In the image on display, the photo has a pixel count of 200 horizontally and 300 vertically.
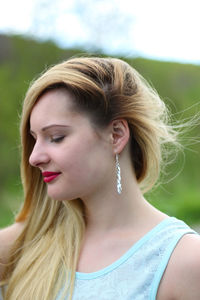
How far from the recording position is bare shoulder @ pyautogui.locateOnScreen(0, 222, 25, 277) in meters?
2.04

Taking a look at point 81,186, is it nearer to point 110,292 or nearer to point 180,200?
point 110,292

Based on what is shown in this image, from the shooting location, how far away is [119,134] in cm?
185

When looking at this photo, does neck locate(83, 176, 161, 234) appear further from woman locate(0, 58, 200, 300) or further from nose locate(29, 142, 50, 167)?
nose locate(29, 142, 50, 167)

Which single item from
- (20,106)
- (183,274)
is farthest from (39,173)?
(20,106)

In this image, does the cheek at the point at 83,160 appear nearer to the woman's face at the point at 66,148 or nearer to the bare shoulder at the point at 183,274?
the woman's face at the point at 66,148

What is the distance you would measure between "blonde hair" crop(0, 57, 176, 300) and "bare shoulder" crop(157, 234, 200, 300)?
356mm

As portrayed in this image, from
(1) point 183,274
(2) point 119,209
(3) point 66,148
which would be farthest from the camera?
(2) point 119,209

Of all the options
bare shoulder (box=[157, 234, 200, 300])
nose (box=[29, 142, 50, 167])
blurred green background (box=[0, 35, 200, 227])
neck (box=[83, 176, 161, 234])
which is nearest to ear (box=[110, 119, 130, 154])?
neck (box=[83, 176, 161, 234])

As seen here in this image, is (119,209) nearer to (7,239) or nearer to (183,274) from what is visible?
(183,274)

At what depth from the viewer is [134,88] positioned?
6.31 ft

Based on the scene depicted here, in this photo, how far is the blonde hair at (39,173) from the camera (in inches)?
70.9

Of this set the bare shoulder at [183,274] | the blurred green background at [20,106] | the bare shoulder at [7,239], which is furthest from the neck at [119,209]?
the blurred green background at [20,106]

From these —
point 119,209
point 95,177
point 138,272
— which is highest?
point 95,177

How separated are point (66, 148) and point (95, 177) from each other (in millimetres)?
158
